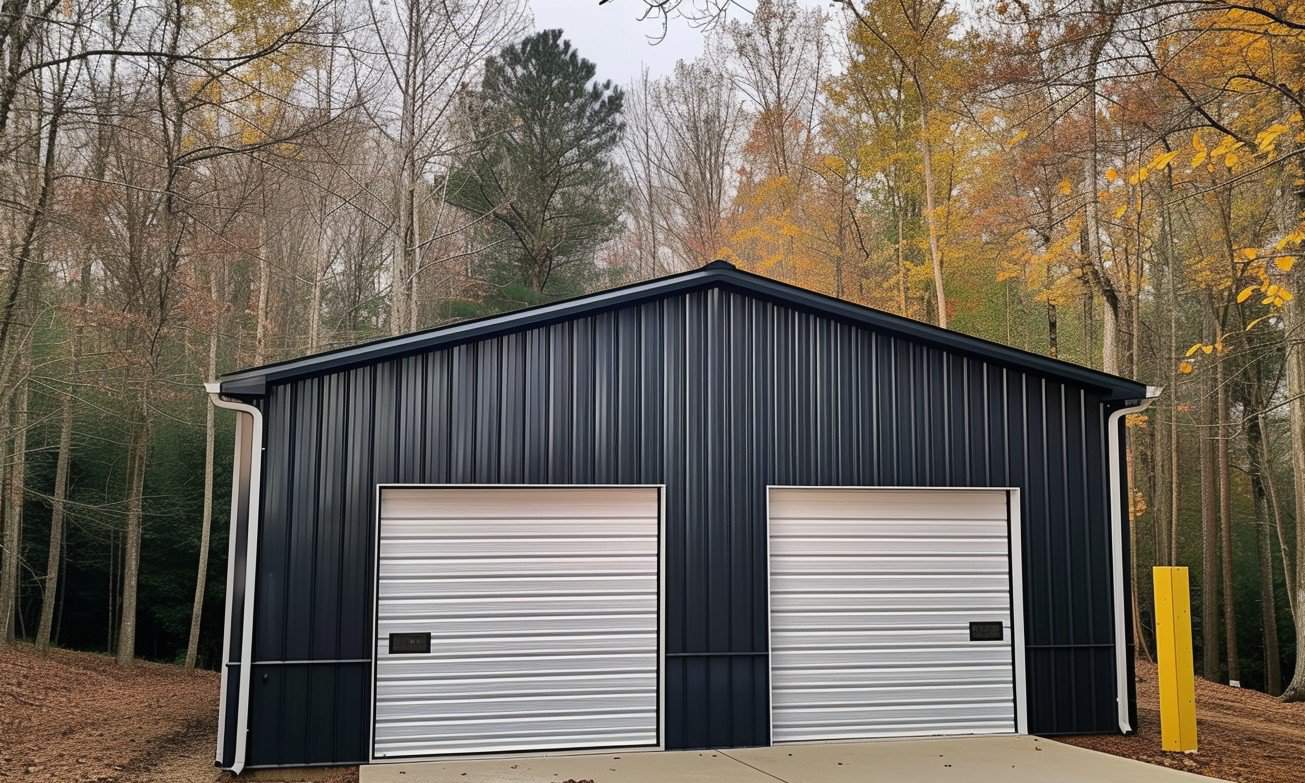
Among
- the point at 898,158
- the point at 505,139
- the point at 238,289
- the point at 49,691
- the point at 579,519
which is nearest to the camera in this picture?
the point at 579,519

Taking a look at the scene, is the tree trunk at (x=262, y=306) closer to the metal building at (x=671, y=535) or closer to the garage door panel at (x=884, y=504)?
the metal building at (x=671, y=535)

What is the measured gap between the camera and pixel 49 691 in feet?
36.9

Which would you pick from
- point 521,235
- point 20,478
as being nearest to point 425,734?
point 20,478

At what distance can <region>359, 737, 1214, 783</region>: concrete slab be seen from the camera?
6.41 metres

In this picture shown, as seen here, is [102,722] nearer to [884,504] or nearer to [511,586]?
[511,586]

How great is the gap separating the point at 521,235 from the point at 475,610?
54.4 ft

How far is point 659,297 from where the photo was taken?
7.82 metres

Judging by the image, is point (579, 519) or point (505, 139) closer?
point (579, 519)

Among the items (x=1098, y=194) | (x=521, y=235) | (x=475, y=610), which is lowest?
(x=475, y=610)

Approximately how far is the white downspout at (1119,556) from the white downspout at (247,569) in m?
6.74

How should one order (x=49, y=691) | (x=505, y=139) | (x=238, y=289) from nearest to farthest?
(x=49, y=691)
(x=238, y=289)
(x=505, y=139)

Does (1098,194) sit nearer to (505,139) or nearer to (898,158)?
(898,158)

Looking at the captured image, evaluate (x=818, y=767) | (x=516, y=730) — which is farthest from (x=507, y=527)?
(x=818, y=767)

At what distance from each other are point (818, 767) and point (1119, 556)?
330 centimetres
